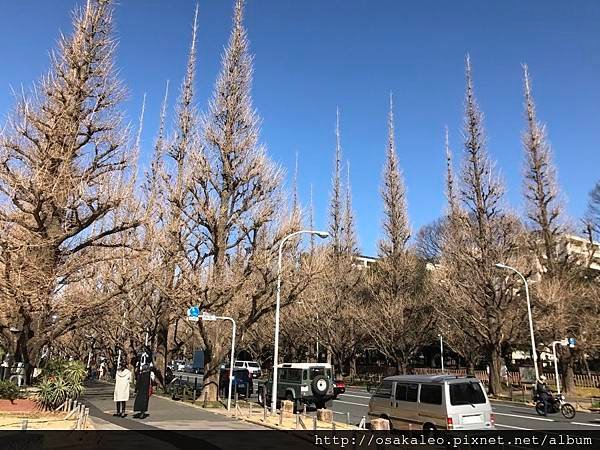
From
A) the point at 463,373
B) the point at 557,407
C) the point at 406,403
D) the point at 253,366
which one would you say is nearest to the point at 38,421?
the point at 406,403

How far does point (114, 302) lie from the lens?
19.2 meters

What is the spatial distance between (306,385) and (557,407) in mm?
10172

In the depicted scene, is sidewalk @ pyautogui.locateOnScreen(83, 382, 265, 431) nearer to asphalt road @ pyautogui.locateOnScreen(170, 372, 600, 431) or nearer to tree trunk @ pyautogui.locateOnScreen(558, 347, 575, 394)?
asphalt road @ pyautogui.locateOnScreen(170, 372, 600, 431)

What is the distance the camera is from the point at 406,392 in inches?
498

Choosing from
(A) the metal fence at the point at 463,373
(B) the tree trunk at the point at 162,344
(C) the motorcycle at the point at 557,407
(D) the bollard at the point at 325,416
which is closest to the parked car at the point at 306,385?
(D) the bollard at the point at 325,416

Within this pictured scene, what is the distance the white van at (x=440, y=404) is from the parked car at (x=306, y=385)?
7063 mm

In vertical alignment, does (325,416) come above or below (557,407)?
above

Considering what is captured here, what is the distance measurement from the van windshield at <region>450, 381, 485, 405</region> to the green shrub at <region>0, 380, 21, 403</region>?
1157cm

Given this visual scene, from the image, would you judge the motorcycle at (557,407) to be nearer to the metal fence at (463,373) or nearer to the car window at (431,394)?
the metal fence at (463,373)

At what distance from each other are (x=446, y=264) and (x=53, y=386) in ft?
79.5

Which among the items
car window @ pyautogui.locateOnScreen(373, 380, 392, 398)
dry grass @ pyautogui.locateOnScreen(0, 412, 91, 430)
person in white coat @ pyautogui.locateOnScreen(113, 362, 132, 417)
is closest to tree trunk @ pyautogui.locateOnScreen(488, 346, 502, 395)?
car window @ pyautogui.locateOnScreen(373, 380, 392, 398)

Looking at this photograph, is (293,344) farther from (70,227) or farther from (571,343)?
(70,227)

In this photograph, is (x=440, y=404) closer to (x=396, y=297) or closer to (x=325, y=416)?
(x=325, y=416)

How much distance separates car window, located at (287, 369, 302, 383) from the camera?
68.1ft
